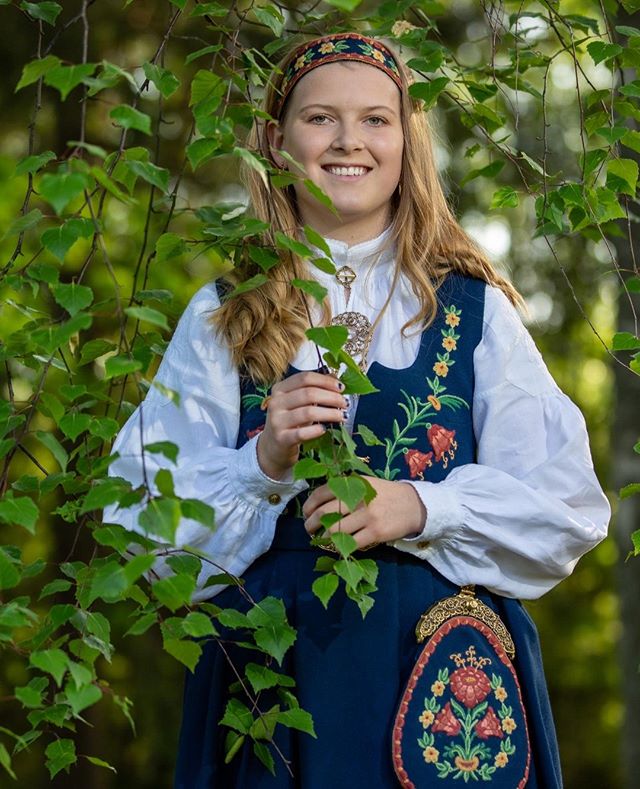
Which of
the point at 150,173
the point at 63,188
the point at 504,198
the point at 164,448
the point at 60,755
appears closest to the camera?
the point at 63,188

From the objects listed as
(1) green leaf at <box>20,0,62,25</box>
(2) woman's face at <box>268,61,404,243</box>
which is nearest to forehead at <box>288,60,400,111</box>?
(2) woman's face at <box>268,61,404,243</box>

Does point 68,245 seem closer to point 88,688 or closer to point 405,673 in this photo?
point 88,688

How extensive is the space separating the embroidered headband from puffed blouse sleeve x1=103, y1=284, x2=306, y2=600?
41cm

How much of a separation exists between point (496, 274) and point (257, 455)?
563mm

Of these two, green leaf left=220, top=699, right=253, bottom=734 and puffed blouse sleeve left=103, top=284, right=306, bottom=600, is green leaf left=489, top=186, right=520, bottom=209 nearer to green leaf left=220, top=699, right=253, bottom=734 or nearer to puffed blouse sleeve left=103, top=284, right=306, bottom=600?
puffed blouse sleeve left=103, top=284, right=306, bottom=600

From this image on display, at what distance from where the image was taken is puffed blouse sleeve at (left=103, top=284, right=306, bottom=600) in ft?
6.88

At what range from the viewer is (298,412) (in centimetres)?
192

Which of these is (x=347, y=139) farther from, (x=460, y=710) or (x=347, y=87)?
(x=460, y=710)

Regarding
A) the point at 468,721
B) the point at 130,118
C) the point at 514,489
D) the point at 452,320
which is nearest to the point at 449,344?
the point at 452,320

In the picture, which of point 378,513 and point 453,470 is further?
point 453,470

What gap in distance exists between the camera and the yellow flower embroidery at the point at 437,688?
2.01m

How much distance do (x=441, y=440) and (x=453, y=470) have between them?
0.18ft

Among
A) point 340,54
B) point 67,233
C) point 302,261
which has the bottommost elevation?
point 67,233

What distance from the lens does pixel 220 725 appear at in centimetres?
213
